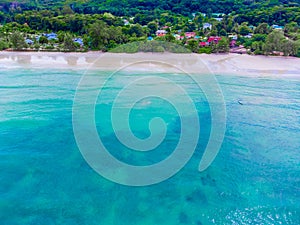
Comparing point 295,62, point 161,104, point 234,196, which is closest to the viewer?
point 234,196

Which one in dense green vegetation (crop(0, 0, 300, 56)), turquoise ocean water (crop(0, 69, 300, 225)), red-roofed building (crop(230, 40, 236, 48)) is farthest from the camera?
red-roofed building (crop(230, 40, 236, 48))

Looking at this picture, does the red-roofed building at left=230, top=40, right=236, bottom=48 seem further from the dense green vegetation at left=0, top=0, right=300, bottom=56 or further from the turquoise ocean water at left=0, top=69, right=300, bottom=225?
the turquoise ocean water at left=0, top=69, right=300, bottom=225

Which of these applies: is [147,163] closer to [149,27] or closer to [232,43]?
[232,43]

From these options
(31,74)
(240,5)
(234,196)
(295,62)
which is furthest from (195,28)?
(234,196)

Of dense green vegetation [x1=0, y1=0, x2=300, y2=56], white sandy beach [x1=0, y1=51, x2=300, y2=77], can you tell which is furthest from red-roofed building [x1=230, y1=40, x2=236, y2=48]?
white sandy beach [x1=0, y1=51, x2=300, y2=77]

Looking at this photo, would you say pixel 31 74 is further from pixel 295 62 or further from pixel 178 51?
pixel 295 62

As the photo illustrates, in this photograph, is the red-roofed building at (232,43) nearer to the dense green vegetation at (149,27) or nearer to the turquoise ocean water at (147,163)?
the dense green vegetation at (149,27)

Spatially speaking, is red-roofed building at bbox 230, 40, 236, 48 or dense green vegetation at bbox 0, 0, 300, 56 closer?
dense green vegetation at bbox 0, 0, 300, 56

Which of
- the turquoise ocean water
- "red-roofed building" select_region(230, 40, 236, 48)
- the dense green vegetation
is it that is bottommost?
the turquoise ocean water
